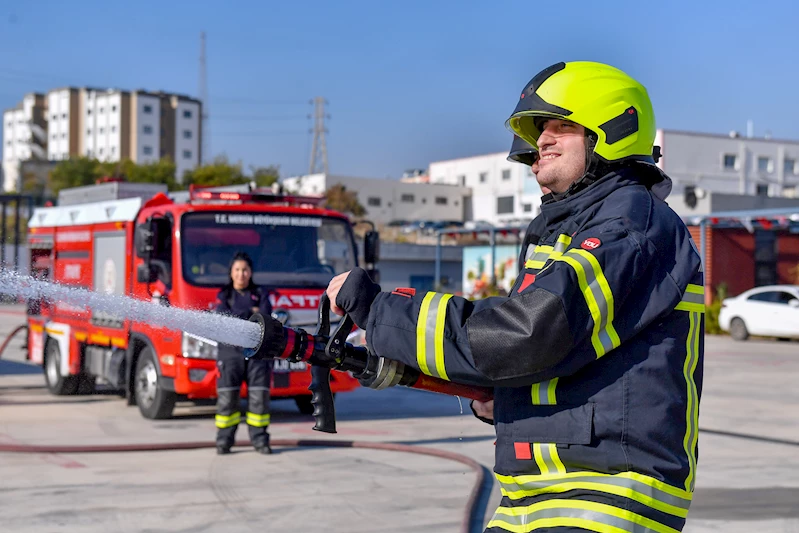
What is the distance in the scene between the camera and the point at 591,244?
233 centimetres

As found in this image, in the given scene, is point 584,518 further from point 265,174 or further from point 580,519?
point 265,174

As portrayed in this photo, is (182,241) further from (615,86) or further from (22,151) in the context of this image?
(22,151)

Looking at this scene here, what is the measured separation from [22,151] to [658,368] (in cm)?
14753

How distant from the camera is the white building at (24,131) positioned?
12925cm

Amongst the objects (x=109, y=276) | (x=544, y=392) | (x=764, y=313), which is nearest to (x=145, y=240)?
(x=109, y=276)

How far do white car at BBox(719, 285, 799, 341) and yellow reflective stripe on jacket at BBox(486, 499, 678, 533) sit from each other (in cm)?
2210

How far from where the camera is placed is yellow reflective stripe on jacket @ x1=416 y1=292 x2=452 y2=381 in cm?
236

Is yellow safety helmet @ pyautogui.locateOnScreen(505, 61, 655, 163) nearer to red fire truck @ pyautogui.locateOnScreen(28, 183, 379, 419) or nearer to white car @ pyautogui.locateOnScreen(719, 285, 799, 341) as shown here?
red fire truck @ pyautogui.locateOnScreen(28, 183, 379, 419)

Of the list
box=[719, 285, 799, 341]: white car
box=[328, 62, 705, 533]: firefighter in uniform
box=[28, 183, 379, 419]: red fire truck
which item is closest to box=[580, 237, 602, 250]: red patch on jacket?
box=[328, 62, 705, 533]: firefighter in uniform

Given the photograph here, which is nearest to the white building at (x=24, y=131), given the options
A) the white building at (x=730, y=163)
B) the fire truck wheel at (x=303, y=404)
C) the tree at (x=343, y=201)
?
the tree at (x=343, y=201)

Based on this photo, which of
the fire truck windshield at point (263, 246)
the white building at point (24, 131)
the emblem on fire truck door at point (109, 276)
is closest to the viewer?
the fire truck windshield at point (263, 246)

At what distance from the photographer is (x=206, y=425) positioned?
10.8 m

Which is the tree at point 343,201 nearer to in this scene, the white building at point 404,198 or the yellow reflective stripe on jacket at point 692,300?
the white building at point 404,198

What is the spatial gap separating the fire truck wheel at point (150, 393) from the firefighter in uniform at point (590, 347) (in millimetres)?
8491
